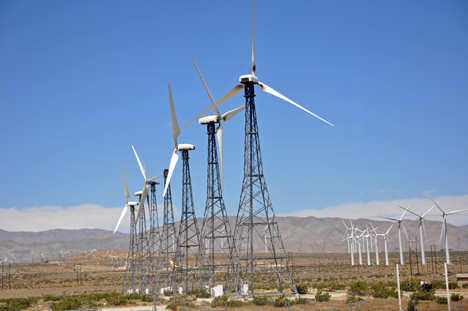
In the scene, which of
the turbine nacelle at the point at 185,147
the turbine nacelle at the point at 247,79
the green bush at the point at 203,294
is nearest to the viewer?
the turbine nacelle at the point at 247,79

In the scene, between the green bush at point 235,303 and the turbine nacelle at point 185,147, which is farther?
the turbine nacelle at point 185,147

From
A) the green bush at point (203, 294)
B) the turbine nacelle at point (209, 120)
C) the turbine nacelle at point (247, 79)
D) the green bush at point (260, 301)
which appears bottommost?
the green bush at point (203, 294)

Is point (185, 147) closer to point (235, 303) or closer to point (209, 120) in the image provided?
point (209, 120)

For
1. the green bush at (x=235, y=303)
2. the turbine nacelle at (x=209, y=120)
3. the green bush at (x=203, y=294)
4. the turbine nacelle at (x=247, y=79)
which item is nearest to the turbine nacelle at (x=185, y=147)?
the turbine nacelle at (x=209, y=120)

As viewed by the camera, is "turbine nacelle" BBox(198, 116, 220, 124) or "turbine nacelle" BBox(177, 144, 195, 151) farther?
"turbine nacelle" BBox(177, 144, 195, 151)

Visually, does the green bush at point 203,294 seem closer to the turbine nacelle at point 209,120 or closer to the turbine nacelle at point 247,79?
the turbine nacelle at point 209,120

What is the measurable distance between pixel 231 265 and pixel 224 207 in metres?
6.76

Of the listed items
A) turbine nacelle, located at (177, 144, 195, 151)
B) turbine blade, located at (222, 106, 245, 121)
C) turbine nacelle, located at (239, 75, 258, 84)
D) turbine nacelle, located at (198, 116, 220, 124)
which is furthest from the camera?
turbine nacelle, located at (177, 144, 195, 151)

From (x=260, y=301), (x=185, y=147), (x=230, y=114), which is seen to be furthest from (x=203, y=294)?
(x=230, y=114)

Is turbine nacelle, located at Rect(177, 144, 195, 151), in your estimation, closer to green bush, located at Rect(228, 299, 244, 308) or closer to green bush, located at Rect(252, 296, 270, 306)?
green bush, located at Rect(252, 296, 270, 306)

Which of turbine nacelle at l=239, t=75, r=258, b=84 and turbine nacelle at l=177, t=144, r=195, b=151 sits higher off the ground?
turbine nacelle at l=239, t=75, r=258, b=84

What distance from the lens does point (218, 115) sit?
162 feet

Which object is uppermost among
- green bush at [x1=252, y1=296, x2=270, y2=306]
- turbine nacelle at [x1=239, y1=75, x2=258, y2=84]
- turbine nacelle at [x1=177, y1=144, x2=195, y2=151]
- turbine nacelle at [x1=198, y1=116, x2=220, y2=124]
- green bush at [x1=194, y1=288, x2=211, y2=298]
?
turbine nacelle at [x1=239, y1=75, x2=258, y2=84]

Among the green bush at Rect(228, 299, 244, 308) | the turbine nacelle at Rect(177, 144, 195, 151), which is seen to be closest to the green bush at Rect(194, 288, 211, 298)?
the green bush at Rect(228, 299, 244, 308)
